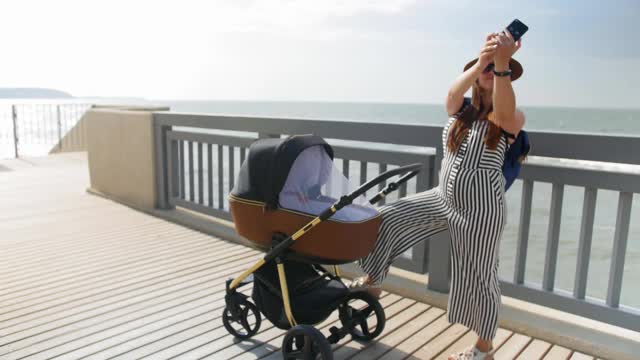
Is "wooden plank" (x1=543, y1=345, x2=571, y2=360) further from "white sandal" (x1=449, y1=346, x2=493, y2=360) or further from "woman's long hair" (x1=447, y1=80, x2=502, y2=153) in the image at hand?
"woman's long hair" (x1=447, y1=80, x2=502, y2=153)

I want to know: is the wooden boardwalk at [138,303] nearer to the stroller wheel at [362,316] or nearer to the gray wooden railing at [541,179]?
the stroller wheel at [362,316]

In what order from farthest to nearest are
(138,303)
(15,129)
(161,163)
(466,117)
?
(15,129)
(161,163)
(138,303)
(466,117)

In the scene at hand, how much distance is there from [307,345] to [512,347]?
1.13m

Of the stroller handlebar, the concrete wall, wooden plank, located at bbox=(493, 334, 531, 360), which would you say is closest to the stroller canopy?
the stroller handlebar

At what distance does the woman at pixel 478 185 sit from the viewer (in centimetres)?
216

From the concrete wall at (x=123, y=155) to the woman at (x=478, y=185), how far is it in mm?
3967

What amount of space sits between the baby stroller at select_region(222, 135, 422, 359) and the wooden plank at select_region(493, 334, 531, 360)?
605mm

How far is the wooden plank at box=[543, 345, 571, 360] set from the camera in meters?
2.54

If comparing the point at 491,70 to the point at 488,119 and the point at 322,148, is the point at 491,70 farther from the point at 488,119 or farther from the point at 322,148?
the point at 322,148

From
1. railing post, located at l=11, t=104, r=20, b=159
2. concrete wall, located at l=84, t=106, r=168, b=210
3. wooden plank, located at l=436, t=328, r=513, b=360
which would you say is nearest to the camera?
wooden plank, located at l=436, t=328, r=513, b=360

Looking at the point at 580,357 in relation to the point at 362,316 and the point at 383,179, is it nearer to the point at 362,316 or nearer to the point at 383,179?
the point at 362,316

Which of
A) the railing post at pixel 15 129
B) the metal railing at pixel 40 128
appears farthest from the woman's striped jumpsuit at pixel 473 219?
the metal railing at pixel 40 128

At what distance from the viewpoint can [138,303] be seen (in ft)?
10.5

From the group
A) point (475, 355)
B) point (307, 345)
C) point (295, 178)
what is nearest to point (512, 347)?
point (475, 355)
